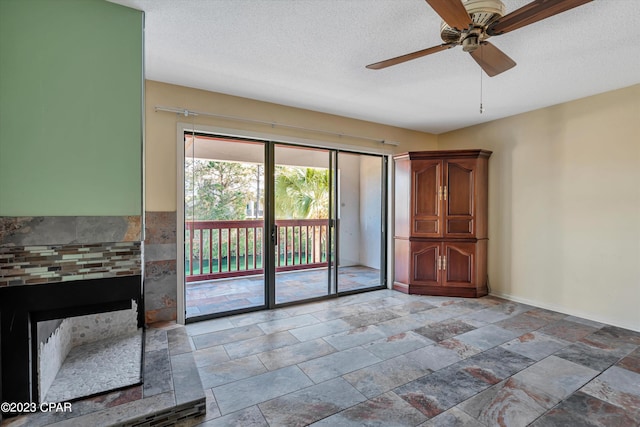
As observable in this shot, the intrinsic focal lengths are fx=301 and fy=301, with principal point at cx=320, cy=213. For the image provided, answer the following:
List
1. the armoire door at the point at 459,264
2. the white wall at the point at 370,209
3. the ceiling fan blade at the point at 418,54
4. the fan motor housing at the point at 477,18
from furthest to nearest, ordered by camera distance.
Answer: the white wall at the point at 370,209
the armoire door at the point at 459,264
the ceiling fan blade at the point at 418,54
the fan motor housing at the point at 477,18

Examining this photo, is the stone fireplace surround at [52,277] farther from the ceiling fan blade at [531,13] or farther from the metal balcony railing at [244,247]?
the ceiling fan blade at [531,13]

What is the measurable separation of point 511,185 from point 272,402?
393cm

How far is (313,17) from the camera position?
1.99 meters

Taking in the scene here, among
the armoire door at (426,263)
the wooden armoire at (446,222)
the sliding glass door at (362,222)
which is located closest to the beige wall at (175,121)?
the sliding glass door at (362,222)

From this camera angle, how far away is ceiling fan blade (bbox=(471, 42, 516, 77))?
183cm

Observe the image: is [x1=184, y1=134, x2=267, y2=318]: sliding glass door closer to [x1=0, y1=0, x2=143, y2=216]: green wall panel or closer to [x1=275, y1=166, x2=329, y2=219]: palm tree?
[x1=275, y1=166, x2=329, y2=219]: palm tree

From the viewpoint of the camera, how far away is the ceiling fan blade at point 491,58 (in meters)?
1.83

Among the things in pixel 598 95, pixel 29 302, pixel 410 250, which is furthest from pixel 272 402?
pixel 598 95

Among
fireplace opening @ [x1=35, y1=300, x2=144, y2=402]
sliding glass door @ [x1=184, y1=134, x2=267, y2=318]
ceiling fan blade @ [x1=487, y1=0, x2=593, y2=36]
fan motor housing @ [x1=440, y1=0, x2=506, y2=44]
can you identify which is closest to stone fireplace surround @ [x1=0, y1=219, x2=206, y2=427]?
fireplace opening @ [x1=35, y1=300, x2=144, y2=402]

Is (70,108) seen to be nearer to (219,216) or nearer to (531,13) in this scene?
(219,216)

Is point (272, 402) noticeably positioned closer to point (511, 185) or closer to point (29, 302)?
point (29, 302)

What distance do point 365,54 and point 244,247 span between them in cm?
289

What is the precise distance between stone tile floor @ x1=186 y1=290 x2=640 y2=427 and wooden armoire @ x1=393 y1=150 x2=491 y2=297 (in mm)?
666

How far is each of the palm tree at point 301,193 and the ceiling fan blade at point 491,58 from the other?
239 centimetres
